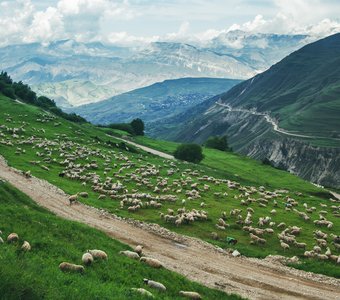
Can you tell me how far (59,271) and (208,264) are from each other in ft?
52.1

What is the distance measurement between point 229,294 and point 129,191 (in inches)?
1198

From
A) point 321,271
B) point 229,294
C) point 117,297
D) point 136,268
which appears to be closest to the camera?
point 117,297

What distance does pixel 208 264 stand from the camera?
35.2 metres

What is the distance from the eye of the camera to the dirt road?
31.4 metres

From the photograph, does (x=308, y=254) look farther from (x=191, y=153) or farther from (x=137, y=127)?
(x=137, y=127)

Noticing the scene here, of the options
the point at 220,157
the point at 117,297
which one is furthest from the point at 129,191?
the point at 220,157

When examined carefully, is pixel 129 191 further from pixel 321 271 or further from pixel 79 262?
pixel 79 262

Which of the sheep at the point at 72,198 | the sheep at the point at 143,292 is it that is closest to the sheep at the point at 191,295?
the sheep at the point at 143,292

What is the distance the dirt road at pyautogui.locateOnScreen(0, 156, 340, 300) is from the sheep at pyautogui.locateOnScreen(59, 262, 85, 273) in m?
10.4

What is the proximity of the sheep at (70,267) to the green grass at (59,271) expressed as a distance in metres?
0.31

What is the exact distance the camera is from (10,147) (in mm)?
75000

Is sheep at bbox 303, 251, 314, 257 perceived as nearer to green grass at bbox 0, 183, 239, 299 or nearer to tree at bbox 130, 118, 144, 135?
green grass at bbox 0, 183, 239, 299

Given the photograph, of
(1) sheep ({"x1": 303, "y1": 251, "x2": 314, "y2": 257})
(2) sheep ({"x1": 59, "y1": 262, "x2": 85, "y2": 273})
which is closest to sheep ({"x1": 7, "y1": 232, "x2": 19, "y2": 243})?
(2) sheep ({"x1": 59, "y1": 262, "x2": 85, "y2": 273})

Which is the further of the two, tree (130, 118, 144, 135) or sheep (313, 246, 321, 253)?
tree (130, 118, 144, 135)
